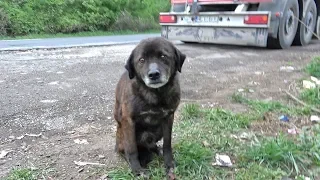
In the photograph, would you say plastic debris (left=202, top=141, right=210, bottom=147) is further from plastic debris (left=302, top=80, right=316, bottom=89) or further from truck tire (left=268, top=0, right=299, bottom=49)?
truck tire (left=268, top=0, right=299, bottom=49)

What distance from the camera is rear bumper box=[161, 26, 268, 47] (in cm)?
773

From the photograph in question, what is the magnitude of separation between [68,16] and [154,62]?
17149 millimetres

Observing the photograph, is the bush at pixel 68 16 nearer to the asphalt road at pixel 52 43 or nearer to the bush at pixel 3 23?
the bush at pixel 3 23

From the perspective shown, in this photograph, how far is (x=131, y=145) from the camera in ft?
8.97

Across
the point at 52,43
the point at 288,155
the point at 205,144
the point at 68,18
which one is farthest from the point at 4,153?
the point at 68,18

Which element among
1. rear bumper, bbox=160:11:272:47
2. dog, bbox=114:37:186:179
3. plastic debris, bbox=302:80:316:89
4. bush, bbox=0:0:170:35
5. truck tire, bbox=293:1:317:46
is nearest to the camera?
dog, bbox=114:37:186:179

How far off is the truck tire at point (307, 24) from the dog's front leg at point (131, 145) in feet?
25.3

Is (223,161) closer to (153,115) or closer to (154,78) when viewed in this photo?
(153,115)

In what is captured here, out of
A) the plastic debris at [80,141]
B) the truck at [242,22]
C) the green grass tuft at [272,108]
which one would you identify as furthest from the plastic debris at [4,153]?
the truck at [242,22]

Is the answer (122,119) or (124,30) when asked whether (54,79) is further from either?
(124,30)

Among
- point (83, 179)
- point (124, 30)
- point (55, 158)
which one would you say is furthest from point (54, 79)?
point (124, 30)

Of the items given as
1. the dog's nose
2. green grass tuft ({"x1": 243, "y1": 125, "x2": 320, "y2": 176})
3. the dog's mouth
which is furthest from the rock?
the dog's nose

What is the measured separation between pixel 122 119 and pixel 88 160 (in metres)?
0.49

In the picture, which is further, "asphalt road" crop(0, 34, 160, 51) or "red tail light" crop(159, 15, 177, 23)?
"asphalt road" crop(0, 34, 160, 51)
